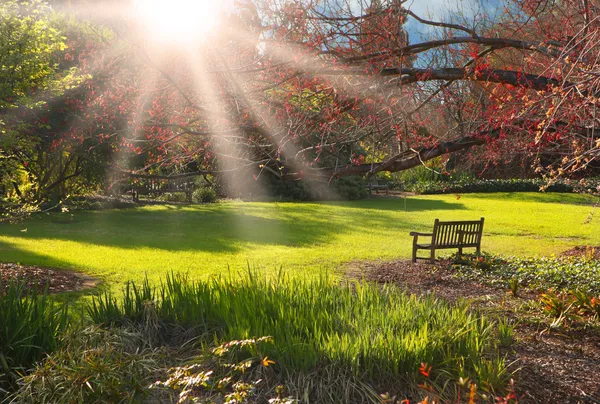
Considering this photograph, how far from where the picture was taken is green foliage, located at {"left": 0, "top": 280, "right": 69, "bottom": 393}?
4.39 m

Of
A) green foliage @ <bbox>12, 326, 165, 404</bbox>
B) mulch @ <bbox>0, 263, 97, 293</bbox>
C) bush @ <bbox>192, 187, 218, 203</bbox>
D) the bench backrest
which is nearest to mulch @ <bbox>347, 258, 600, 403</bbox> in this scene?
the bench backrest

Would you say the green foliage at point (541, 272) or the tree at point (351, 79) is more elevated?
the tree at point (351, 79)

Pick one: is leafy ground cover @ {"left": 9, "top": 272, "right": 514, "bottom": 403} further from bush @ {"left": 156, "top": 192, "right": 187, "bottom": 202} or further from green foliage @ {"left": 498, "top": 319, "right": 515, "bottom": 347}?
bush @ {"left": 156, "top": 192, "right": 187, "bottom": 202}

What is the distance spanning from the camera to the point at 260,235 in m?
16.0

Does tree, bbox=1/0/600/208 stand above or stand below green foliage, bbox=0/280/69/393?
above

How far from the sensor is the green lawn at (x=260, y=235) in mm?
11602

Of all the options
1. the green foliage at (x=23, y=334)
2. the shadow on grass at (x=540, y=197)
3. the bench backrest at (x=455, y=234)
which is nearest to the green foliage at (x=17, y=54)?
the green foliage at (x=23, y=334)

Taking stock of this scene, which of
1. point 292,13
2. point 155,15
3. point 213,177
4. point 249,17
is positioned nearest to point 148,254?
point 155,15

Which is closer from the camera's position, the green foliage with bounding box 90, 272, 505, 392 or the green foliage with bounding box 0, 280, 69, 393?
the green foliage with bounding box 90, 272, 505, 392

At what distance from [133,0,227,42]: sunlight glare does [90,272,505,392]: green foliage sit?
3449mm

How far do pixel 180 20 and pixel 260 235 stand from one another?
923 centimetres

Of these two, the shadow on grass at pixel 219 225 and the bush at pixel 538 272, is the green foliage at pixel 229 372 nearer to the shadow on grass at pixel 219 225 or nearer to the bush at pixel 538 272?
the bush at pixel 538 272

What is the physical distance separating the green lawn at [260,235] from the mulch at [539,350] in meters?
2.36

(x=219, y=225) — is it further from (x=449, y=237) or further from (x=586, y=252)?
(x=586, y=252)
